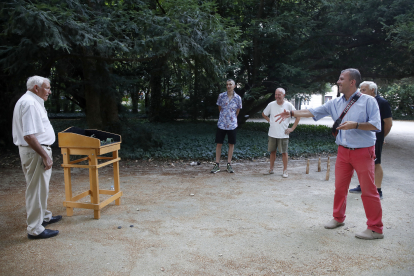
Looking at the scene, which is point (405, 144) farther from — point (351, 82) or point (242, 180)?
point (351, 82)

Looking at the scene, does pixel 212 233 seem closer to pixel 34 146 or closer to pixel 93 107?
pixel 34 146

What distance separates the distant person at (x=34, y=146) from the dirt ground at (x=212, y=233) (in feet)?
1.06

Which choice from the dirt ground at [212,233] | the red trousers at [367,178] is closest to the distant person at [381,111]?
the dirt ground at [212,233]

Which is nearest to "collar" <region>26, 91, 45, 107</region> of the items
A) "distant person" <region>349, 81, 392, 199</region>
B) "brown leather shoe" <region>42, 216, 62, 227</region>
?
"brown leather shoe" <region>42, 216, 62, 227</region>

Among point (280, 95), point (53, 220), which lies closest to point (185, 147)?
point (280, 95)

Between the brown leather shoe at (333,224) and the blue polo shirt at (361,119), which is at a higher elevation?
the blue polo shirt at (361,119)

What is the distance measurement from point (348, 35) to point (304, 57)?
1.74 meters

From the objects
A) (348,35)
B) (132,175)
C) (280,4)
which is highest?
(280,4)

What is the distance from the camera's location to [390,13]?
10273 mm

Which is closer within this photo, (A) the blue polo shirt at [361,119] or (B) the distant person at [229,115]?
(A) the blue polo shirt at [361,119]

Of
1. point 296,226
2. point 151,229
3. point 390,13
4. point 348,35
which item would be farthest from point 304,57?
point 151,229

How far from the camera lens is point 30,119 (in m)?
3.64

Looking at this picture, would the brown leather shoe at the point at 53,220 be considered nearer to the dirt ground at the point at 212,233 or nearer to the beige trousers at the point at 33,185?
the dirt ground at the point at 212,233

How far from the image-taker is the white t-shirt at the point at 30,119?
143 inches
